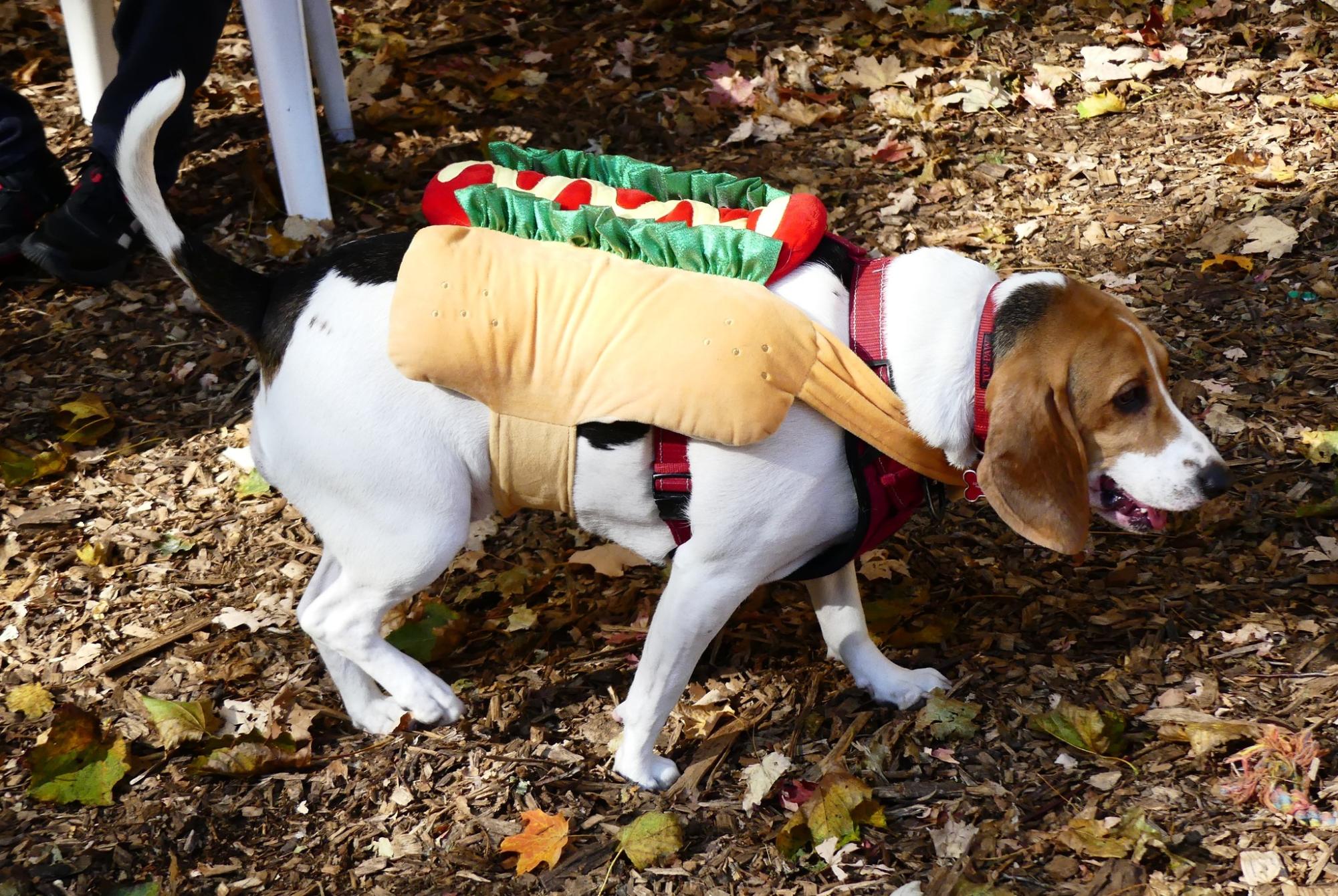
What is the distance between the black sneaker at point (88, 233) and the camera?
196 inches

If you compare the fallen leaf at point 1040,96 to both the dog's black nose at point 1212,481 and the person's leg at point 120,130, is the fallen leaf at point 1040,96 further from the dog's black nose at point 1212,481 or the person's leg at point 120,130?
the person's leg at point 120,130

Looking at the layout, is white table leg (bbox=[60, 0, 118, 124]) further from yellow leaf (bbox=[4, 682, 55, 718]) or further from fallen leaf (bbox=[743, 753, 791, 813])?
fallen leaf (bbox=[743, 753, 791, 813])

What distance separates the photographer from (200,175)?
5.76 metres

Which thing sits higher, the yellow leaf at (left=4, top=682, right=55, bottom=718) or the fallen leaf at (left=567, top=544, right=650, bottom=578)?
the yellow leaf at (left=4, top=682, right=55, bottom=718)

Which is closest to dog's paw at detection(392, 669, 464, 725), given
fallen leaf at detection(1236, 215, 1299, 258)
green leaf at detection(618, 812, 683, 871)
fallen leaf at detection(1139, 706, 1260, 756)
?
green leaf at detection(618, 812, 683, 871)

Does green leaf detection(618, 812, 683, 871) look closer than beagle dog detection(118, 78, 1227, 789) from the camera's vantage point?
No

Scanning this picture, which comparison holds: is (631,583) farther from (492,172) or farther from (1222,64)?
(1222,64)

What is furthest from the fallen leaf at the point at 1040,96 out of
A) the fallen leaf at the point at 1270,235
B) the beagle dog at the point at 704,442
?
the beagle dog at the point at 704,442

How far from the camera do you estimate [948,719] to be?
3227mm

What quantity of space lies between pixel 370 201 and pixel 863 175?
2.27m

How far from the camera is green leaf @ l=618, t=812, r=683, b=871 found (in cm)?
294

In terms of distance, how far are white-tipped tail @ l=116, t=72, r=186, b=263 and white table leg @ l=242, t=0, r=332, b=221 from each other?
2229mm

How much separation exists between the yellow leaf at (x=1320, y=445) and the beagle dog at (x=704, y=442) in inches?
52.9

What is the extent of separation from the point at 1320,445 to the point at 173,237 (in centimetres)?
349
